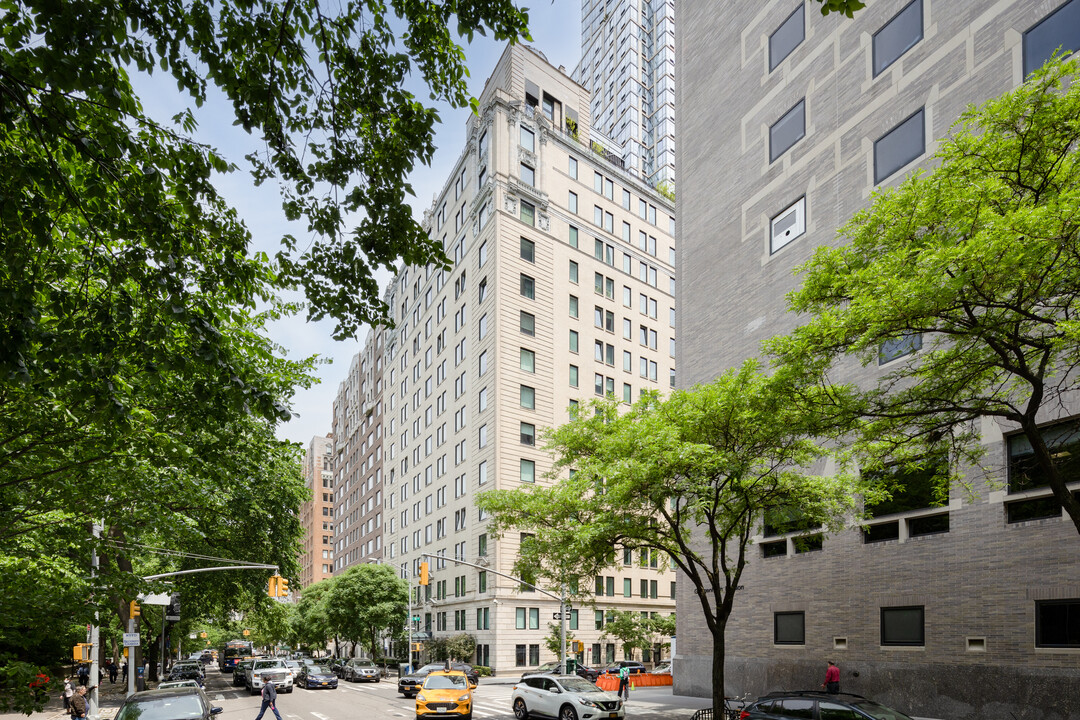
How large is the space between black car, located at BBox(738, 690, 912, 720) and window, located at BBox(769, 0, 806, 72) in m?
24.5

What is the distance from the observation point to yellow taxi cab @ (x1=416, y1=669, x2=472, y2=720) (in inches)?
896

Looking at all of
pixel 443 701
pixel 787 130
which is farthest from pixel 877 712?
pixel 787 130

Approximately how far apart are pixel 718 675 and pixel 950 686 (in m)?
6.56

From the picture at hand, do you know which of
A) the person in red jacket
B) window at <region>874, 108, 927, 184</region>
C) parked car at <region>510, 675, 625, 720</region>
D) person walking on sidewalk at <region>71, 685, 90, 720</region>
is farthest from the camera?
window at <region>874, 108, 927, 184</region>

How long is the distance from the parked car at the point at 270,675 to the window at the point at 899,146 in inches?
1434

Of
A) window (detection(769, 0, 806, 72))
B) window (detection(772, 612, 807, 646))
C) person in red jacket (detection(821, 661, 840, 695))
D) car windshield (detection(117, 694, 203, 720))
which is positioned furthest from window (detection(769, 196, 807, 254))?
car windshield (detection(117, 694, 203, 720))

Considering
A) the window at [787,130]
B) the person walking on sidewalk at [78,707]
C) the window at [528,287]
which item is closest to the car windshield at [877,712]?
the person walking on sidewalk at [78,707]

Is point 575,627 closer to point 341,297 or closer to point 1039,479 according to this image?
point 1039,479

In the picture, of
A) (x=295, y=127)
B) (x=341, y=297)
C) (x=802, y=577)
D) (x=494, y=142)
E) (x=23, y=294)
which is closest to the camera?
(x=23, y=294)

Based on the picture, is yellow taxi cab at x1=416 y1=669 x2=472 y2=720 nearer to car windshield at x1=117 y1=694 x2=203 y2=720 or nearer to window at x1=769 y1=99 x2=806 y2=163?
car windshield at x1=117 y1=694 x2=203 y2=720

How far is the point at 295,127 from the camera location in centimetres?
755

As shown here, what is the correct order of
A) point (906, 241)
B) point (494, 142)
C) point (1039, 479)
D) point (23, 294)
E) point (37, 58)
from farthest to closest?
point (494, 142)
point (1039, 479)
point (906, 241)
point (23, 294)
point (37, 58)

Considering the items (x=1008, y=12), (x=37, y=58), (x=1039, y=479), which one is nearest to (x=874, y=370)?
(x=1039, y=479)

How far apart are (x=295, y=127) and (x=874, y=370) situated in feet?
71.0
